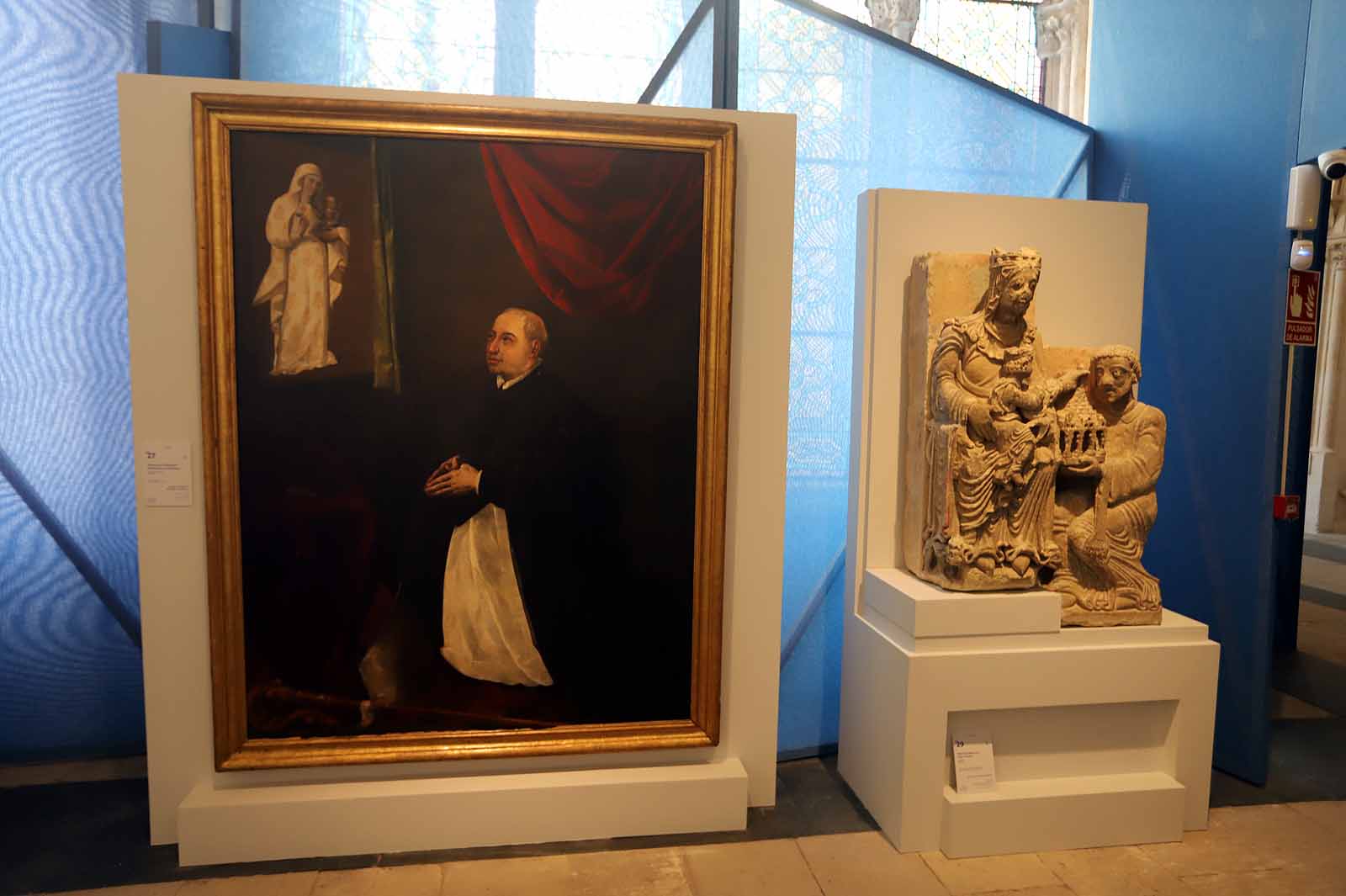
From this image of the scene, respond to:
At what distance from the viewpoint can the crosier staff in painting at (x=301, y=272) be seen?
11.9 ft

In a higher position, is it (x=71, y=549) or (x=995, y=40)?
(x=995, y=40)

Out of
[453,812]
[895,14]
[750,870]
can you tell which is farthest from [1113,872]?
[895,14]

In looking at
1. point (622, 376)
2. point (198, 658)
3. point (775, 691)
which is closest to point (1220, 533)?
point (775, 691)

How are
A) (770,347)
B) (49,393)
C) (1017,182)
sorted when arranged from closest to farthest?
(770,347)
(49,393)
(1017,182)

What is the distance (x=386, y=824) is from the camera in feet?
12.6

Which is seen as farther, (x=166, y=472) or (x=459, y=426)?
(x=459, y=426)

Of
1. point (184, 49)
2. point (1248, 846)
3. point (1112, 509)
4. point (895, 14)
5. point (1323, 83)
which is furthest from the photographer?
point (895, 14)

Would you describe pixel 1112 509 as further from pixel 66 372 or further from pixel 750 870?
pixel 66 372

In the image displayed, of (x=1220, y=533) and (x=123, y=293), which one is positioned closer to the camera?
(x=123, y=293)

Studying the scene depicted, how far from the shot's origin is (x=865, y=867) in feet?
12.5

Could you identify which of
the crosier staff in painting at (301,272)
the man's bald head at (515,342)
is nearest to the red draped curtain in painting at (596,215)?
the man's bald head at (515,342)

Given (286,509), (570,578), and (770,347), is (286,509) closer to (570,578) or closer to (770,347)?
(570,578)

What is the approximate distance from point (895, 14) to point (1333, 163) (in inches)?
270

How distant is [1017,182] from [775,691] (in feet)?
10.4
